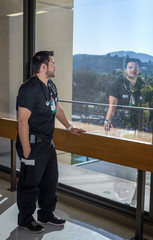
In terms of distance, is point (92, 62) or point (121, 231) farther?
point (92, 62)

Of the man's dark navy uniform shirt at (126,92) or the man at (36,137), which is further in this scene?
the man's dark navy uniform shirt at (126,92)

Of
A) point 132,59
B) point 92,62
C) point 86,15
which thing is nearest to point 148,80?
point 132,59

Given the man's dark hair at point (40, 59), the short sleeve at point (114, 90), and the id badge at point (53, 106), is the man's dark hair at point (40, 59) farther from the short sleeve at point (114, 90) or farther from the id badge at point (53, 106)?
the short sleeve at point (114, 90)

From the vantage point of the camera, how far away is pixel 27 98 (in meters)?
2.76

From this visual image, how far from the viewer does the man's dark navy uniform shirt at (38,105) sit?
2.77 metres

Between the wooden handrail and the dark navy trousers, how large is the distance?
0.86 feet

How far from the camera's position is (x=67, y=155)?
3812 millimetres

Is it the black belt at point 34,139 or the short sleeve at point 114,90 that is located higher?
the short sleeve at point 114,90

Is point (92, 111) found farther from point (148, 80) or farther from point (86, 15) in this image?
point (86, 15)

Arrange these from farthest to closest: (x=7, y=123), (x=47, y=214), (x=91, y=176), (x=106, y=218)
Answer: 1. (x=7, y=123)
2. (x=91, y=176)
3. (x=106, y=218)
4. (x=47, y=214)

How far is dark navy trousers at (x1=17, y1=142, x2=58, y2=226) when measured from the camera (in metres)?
2.89

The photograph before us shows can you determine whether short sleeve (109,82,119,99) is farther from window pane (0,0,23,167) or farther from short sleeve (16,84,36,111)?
window pane (0,0,23,167)

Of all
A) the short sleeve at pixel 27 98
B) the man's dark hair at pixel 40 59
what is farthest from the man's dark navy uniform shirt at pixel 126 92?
the short sleeve at pixel 27 98

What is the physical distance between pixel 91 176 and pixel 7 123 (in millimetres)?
1085
